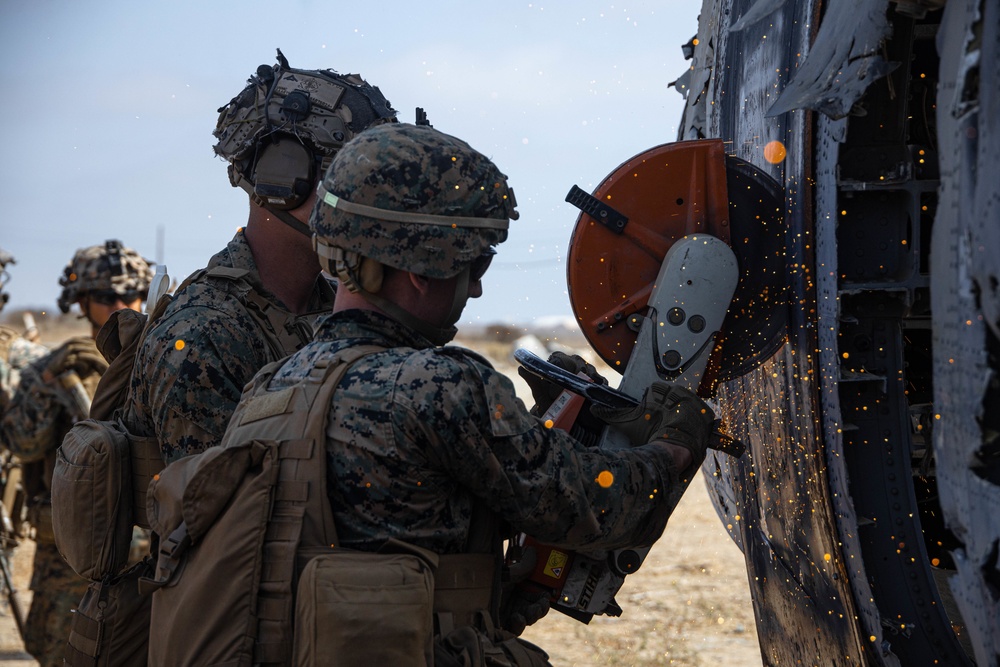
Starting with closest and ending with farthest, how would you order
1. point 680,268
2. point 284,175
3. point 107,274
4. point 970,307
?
1. point 970,307
2. point 680,268
3. point 284,175
4. point 107,274

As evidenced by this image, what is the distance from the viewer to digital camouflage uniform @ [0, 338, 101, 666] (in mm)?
6887

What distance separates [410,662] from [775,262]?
1690 mm

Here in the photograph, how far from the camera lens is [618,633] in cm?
773

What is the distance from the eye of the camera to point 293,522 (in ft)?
8.01

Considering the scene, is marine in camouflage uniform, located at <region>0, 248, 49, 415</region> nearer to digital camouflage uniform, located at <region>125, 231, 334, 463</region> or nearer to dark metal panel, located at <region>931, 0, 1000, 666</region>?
digital camouflage uniform, located at <region>125, 231, 334, 463</region>

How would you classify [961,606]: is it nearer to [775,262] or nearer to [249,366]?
[775,262]

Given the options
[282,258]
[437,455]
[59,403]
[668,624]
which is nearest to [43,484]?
[59,403]

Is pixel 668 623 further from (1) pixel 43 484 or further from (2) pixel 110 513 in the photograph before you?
(2) pixel 110 513

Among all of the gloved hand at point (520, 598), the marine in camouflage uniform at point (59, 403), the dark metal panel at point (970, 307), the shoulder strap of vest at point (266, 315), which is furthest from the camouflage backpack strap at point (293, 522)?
the marine in camouflage uniform at point (59, 403)

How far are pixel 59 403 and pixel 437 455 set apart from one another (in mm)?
5684

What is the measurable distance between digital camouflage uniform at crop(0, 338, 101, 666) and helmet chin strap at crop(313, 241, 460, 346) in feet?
16.1

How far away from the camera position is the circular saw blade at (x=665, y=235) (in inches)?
131

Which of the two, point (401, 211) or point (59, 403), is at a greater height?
point (401, 211)

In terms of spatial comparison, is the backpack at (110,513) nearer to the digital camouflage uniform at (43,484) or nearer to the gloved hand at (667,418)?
the gloved hand at (667,418)
